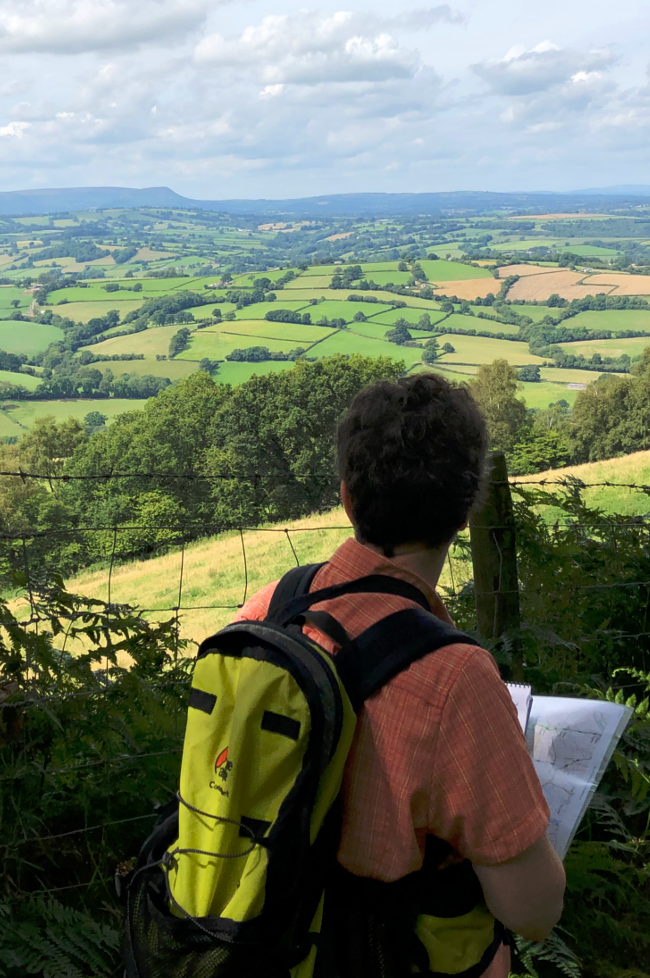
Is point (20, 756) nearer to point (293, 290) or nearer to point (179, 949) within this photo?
point (179, 949)

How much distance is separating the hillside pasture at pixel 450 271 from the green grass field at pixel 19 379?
5628 centimetres

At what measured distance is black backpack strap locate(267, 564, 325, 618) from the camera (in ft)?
4.94

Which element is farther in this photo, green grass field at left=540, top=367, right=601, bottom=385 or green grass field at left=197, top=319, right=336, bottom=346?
green grass field at left=197, top=319, right=336, bottom=346

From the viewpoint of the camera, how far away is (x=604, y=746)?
184 centimetres

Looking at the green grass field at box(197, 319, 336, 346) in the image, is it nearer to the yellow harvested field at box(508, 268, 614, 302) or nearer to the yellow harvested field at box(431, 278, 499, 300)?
the yellow harvested field at box(431, 278, 499, 300)

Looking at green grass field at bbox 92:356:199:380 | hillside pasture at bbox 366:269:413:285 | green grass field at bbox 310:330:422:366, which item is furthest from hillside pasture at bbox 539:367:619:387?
green grass field at bbox 92:356:199:380

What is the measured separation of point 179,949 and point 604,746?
3.53 ft

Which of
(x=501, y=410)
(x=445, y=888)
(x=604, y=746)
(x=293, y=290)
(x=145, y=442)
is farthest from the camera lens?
(x=293, y=290)

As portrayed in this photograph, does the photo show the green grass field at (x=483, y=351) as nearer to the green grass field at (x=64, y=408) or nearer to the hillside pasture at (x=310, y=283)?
the hillside pasture at (x=310, y=283)

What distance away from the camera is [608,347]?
89.8 m

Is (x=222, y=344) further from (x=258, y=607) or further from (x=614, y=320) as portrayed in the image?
(x=258, y=607)

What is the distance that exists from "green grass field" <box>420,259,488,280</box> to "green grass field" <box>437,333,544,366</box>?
1940cm

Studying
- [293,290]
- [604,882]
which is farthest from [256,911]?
[293,290]

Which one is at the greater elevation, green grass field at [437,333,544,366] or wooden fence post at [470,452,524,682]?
wooden fence post at [470,452,524,682]
